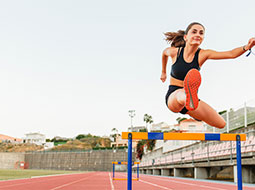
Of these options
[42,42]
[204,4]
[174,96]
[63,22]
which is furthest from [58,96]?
[174,96]

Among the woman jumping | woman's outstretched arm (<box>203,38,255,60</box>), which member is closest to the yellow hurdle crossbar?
the woman jumping

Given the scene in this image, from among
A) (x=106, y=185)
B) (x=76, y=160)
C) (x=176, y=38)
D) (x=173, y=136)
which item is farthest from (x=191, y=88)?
(x=76, y=160)

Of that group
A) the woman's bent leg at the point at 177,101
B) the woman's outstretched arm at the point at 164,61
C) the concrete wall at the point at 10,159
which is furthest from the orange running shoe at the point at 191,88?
the concrete wall at the point at 10,159

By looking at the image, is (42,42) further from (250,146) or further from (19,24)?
(250,146)

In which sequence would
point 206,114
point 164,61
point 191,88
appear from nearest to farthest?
point 191,88, point 206,114, point 164,61

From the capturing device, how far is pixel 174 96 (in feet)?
21.1

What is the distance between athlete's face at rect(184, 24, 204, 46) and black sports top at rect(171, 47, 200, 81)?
221 mm

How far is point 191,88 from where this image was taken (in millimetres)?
6199

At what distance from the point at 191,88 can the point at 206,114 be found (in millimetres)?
667

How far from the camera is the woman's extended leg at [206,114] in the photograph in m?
6.40

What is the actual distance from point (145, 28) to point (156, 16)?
46cm

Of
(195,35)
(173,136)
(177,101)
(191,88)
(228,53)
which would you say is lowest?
(173,136)

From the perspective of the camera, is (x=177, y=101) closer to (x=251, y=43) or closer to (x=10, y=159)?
(x=251, y=43)

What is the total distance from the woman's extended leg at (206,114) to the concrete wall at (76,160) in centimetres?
8580
